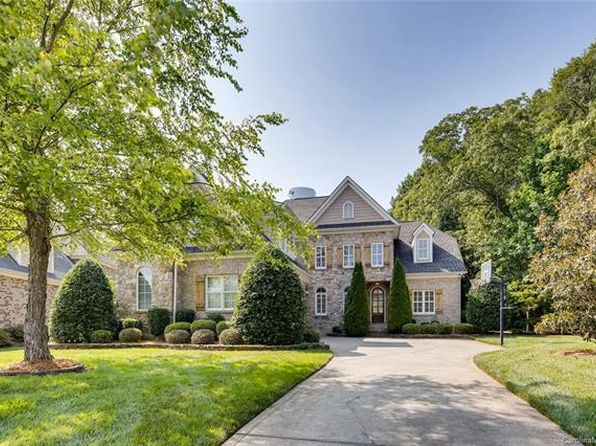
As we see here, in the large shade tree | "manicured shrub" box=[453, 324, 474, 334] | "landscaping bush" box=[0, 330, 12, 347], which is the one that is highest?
the large shade tree

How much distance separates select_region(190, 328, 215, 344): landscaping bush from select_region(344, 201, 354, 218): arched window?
1202cm

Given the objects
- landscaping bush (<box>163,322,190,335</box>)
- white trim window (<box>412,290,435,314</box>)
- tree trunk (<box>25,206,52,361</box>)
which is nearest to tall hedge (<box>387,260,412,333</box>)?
white trim window (<box>412,290,435,314</box>)

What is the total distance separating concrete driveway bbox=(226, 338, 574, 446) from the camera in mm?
4926

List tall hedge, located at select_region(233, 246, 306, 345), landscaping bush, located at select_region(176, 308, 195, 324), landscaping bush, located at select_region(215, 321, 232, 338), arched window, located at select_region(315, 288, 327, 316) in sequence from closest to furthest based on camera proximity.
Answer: tall hedge, located at select_region(233, 246, 306, 345), landscaping bush, located at select_region(215, 321, 232, 338), landscaping bush, located at select_region(176, 308, 195, 324), arched window, located at select_region(315, 288, 327, 316)

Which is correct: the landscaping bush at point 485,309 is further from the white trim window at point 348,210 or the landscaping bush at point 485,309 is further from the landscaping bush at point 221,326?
the landscaping bush at point 221,326

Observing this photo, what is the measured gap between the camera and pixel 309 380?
8.54m

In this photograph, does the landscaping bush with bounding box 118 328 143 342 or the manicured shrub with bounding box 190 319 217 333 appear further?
the manicured shrub with bounding box 190 319 217 333

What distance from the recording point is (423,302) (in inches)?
934

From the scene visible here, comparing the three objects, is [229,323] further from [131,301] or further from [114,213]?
[114,213]

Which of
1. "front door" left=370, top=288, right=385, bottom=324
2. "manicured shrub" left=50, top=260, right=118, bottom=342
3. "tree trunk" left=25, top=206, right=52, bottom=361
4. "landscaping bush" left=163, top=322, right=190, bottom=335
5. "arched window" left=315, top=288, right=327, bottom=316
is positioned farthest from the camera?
"front door" left=370, top=288, right=385, bottom=324

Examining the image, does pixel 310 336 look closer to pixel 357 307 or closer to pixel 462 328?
pixel 357 307

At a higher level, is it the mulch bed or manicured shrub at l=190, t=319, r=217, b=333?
the mulch bed

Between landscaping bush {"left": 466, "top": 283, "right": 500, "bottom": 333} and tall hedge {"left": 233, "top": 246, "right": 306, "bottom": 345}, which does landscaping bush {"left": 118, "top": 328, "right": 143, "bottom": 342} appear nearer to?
tall hedge {"left": 233, "top": 246, "right": 306, "bottom": 345}

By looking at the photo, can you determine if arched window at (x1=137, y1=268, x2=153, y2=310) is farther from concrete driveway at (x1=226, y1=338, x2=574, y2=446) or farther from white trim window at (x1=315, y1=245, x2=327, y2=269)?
concrete driveway at (x1=226, y1=338, x2=574, y2=446)
